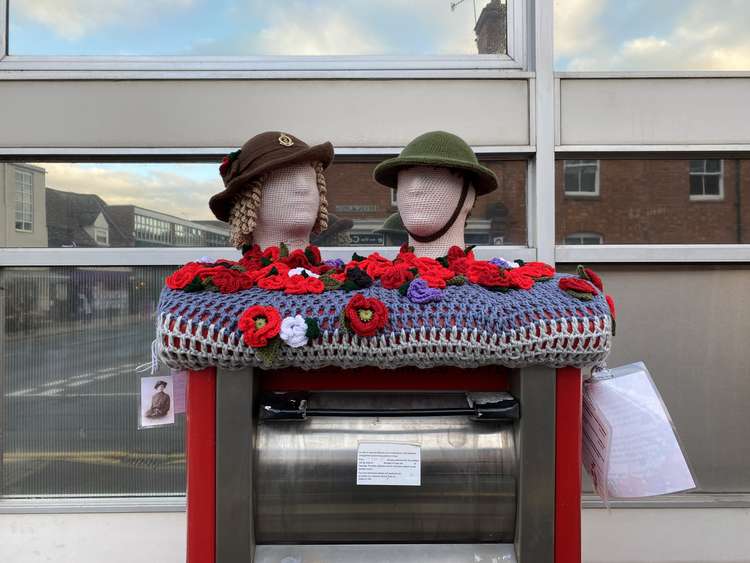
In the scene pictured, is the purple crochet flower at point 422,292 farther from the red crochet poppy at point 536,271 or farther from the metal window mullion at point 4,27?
the metal window mullion at point 4,27

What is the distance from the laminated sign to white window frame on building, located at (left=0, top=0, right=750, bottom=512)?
131 cm

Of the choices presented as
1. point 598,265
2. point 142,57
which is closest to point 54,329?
point 142,57

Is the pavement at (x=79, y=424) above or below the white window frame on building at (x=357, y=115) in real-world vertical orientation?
below

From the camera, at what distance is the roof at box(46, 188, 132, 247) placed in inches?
99.1

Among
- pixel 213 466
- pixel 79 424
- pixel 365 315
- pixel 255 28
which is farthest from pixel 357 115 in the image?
pixel 79 424

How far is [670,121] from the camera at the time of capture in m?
2.47

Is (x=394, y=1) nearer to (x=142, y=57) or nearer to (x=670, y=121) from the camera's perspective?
(x=142, y=57)

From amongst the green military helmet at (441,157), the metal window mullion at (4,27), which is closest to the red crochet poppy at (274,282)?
the green military helmet at (441,157)

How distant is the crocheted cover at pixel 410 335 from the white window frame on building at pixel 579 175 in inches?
61.7

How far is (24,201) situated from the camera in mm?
2504

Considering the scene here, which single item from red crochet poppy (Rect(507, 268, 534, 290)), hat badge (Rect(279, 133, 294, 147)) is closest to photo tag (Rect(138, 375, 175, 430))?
hat badge (Rect(279, 133, 294, 147))

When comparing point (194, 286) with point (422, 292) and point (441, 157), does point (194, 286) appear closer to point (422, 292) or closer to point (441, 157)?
point (422, 292)

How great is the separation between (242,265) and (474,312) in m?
0.64

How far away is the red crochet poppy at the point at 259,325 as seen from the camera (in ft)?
3.42
